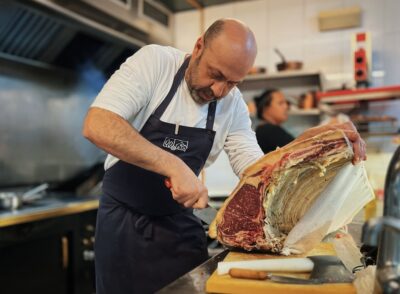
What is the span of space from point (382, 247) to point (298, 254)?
1.44 feet

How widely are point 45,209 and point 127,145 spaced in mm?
1478

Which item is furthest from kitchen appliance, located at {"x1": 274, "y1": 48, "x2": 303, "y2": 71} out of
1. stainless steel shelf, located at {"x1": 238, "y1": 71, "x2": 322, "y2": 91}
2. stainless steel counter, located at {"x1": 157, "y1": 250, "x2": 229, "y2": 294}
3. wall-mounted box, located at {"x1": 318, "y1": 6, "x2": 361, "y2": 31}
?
stainless steel counter, located at {"x1": 157, "y1": 250, "x2": 229, "y2": 294}

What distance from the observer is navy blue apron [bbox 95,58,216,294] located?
51.8 inches

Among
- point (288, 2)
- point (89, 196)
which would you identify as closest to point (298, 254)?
point (89, 196)

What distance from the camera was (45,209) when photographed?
236 centimetres

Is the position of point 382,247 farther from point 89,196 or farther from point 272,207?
point 89,196

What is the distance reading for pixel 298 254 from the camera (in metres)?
1.12

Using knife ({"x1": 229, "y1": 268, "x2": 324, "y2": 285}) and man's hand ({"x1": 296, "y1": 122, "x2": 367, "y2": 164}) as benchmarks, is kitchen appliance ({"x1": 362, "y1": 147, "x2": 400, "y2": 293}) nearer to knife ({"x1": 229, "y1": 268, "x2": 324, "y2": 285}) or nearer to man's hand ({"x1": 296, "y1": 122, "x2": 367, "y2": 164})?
knife ({"x1": 229, "y1": 268, "x2": 324, "y2": 285})

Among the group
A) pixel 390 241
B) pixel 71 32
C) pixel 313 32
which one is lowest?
pixel 390 241

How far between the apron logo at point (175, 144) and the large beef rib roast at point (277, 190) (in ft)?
1.03

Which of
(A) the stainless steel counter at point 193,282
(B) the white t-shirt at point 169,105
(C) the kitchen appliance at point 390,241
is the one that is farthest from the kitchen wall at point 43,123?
(C) the kitchen appliance at point 390,241

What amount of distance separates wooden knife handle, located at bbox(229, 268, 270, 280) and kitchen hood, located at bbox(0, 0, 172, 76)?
2157mm

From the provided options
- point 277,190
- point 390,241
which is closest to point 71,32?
point 277,190

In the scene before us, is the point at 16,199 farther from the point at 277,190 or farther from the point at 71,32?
the point at 277,190
